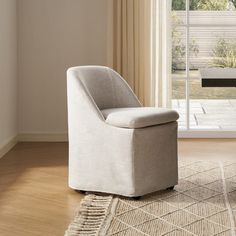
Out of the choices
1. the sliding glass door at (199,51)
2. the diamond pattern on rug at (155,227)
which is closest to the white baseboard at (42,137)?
Result: the sliding glass door at (199,51)

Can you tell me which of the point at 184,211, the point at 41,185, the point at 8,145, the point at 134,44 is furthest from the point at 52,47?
the point at 184,211

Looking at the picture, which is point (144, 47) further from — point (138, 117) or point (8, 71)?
point (138, 117)

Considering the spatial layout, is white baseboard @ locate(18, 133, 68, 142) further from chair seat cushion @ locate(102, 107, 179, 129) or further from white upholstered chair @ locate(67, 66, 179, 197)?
chair seat cushion @ locate(102, 107, 179, 129)

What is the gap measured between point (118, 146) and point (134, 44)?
→ 9.92 feet

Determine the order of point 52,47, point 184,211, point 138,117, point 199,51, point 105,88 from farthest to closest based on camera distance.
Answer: point 199,51, point 52,47, point 105,88, point 138,117, point 184,211

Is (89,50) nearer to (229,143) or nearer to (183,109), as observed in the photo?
(183,109)

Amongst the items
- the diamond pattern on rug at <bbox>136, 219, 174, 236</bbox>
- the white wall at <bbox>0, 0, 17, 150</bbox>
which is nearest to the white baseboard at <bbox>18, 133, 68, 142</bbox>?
the white wall at <bbox>0, 0, 17, 150</bbox>

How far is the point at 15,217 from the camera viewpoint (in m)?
3.46

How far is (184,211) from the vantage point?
355 cm

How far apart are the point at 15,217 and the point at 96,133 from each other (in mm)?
823

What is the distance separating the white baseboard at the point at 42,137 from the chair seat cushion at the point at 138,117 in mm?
2883

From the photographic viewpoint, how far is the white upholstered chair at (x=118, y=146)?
12.5 feet

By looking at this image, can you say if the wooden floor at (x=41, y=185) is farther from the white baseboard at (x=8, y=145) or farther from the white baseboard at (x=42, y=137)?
the white baseboard at (x=42, y=137)

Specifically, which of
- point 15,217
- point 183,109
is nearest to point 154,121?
point 15,217
